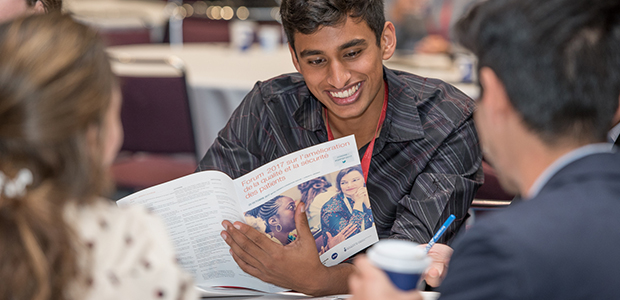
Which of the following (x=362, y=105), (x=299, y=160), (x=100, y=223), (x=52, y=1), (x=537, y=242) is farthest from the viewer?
(x=362, y=105)

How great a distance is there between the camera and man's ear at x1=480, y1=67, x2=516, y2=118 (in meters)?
0.81

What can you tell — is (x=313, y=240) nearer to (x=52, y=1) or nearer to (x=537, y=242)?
(x=537, y=242)

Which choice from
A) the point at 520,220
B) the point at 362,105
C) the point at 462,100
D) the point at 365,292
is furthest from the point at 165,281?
the point at 462,100

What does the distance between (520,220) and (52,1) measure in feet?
4.03

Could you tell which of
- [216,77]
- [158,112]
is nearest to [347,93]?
[158,112]

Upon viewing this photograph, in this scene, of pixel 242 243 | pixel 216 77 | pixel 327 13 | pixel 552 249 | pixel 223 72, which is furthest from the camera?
pixel 223 72

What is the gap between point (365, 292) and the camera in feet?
2.60

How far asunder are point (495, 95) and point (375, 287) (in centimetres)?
31

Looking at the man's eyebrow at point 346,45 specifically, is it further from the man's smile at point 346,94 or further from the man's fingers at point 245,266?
the man's fingers at point 245,266

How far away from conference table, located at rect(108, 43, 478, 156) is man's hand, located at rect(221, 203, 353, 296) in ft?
4.55

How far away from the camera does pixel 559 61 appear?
754 mm

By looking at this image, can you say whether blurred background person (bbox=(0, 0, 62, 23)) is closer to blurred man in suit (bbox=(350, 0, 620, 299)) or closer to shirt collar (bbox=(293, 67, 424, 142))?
shirt collar (bbox=(293, 67, 424, 142))

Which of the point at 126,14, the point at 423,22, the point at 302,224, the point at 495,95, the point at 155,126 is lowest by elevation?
the point at 126,14

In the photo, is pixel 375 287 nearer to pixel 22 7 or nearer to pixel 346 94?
pixel 346 94
